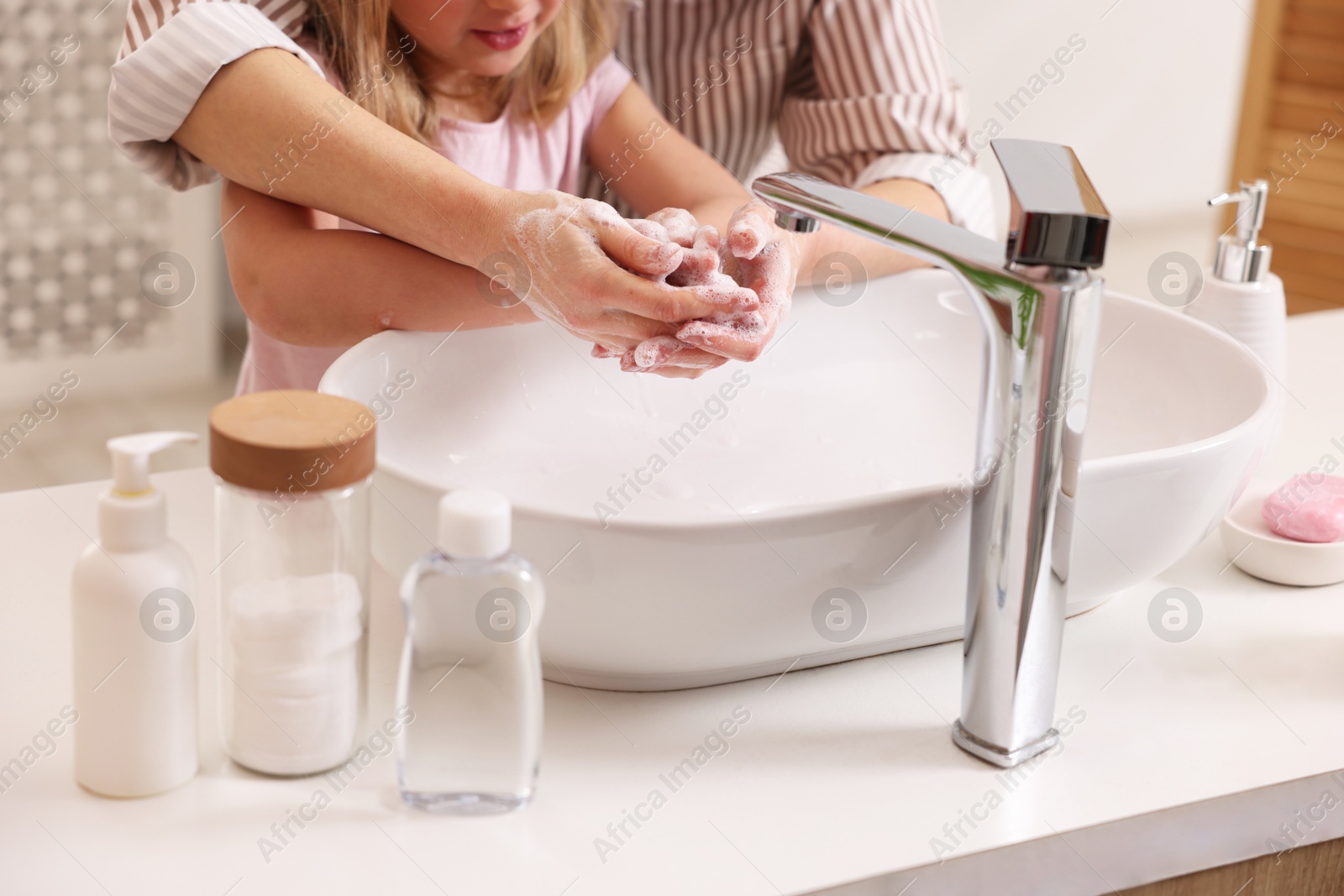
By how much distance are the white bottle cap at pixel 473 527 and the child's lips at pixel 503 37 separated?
20.1 inches

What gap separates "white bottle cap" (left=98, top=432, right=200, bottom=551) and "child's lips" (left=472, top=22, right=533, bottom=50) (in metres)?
0.50

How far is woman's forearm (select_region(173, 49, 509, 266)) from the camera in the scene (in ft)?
2.55

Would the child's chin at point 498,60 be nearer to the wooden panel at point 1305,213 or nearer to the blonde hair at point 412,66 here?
the blonde hair at point 412,66

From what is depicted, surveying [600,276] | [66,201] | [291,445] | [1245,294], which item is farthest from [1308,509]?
[66,201]

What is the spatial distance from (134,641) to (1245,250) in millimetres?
717

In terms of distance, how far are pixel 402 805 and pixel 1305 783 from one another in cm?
40

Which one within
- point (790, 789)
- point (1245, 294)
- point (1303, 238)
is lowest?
point (1303, 238)

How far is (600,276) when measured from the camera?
686 mm

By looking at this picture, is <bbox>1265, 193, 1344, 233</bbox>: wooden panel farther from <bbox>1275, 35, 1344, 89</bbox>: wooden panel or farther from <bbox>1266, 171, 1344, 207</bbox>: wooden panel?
<bbox>1275, 35, 1344, 89</bbox>: wooden panel

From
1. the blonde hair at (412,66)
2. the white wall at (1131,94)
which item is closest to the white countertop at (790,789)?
the blonde hair at (412,66)

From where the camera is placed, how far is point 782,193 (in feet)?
2.03

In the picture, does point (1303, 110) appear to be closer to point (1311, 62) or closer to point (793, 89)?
point (1311, 62)

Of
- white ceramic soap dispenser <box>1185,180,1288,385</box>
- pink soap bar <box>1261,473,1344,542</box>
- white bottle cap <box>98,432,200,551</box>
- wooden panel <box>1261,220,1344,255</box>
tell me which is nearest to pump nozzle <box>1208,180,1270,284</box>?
white ceramic soap dispenser <box>1185,180,1288,385</box>

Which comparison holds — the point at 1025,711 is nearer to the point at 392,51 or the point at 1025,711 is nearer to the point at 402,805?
the point at 402,805
